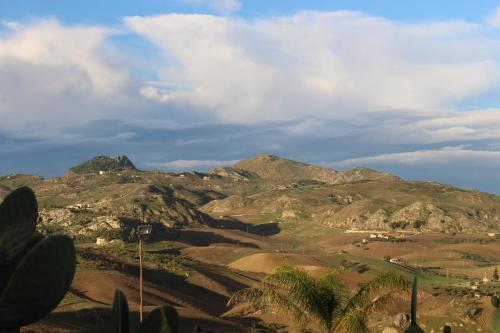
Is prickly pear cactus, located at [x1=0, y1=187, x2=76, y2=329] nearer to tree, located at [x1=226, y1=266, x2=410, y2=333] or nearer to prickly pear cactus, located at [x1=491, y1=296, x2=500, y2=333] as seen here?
prickly pear cactus, located at [x1=491, y1=296, x2=500, y2=333]

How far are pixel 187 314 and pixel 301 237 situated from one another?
139543mm

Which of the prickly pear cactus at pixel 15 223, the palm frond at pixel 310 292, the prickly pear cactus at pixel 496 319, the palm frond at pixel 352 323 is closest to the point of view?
the prickly pear cactus at pixel 15 223

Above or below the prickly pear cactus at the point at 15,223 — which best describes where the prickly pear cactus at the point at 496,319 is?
below

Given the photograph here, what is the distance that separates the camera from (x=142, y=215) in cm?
18912

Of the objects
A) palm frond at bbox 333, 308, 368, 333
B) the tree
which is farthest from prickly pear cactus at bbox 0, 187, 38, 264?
the tree

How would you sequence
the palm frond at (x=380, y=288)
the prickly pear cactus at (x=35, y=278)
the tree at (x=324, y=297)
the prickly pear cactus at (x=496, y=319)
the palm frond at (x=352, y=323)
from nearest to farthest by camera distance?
the prickly pear cactus at (x=35, y=278) < the prickly pear cactus at (x=496, y=319) < the palm frond at (x=352, y=323) < the palm frond at (x=380, y=288) < the tree at (x=324, y=297)

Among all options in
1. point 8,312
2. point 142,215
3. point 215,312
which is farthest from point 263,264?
point 8,312

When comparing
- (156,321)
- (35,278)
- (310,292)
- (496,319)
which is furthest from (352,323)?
(35,278)

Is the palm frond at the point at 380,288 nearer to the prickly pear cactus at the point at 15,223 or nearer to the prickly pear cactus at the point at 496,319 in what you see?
the prickly pear cactus at the point at 496,319

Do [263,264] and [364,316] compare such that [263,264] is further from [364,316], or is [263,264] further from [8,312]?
[8,312]

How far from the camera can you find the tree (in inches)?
909

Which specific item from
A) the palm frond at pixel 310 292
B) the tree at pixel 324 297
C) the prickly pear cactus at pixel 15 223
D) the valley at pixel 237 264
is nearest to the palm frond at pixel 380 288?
the tree at pixel 324 297

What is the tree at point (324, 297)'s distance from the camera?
909 inches

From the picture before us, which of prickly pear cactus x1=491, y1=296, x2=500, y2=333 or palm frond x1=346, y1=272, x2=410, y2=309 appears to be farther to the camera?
palm frond x1=346, y1=272, x2=410, y2=309
